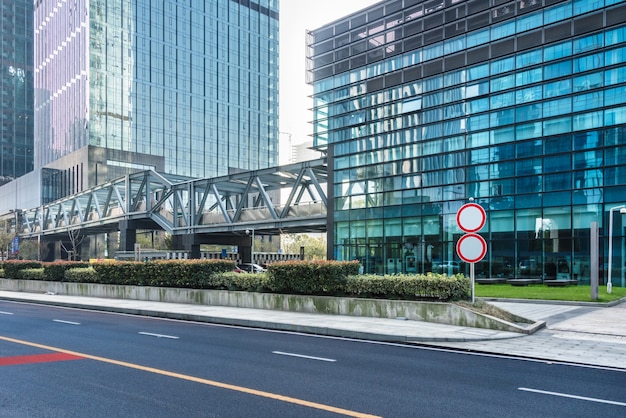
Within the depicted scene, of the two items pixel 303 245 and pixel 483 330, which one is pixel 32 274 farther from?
pixel 303 245

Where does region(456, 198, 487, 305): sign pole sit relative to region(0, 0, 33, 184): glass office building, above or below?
below

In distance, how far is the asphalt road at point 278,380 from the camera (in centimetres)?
686

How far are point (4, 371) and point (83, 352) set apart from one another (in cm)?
207

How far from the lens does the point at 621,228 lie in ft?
112

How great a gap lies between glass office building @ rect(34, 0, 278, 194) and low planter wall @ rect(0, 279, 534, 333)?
286 ft

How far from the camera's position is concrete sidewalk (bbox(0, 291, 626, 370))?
1169 cm

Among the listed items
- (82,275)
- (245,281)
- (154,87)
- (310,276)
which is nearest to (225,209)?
(82,275)

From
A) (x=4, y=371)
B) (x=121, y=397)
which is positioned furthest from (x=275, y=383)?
(x=4, y=371)

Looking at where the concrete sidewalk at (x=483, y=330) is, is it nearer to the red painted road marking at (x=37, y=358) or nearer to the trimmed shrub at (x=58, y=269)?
the red painted road marking at (x=37, y=358)

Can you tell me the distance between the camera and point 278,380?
8.52m

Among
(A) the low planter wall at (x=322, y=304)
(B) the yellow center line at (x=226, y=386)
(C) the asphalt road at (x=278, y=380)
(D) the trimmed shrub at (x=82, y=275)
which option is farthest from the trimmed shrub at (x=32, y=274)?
(B) the yellow center line at (x=226, y=386)

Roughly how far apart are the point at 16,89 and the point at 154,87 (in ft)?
233

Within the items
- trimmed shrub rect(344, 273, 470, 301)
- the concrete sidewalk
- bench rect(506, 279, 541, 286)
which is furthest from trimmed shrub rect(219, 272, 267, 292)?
bench rect(506, 279, 541, 286)

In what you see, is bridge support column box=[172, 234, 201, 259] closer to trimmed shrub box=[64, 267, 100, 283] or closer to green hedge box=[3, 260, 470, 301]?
trimmed shrub box=[64, 267, 100, 283]
